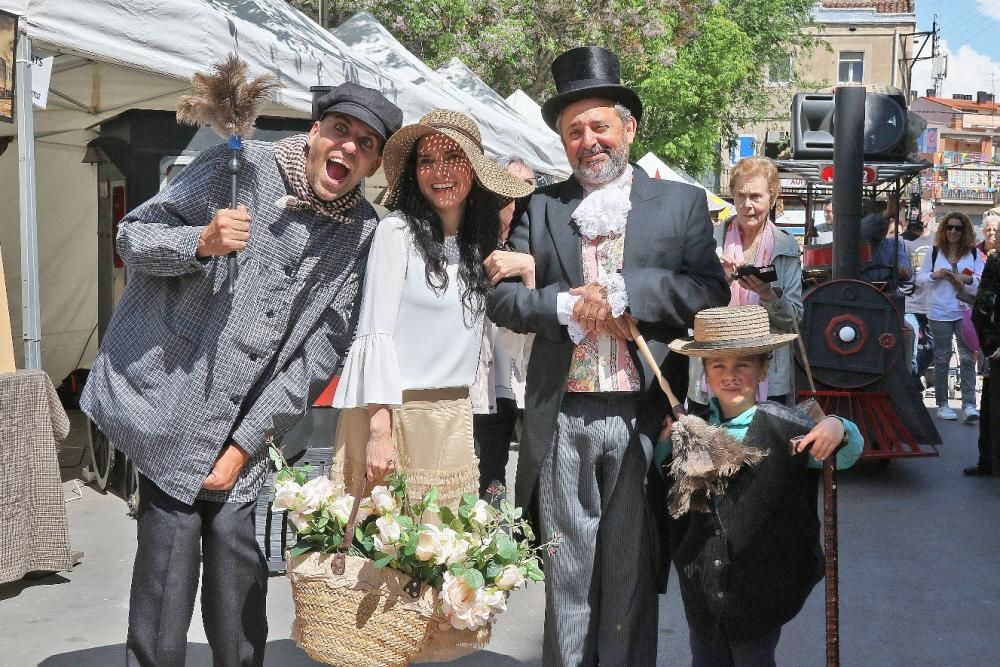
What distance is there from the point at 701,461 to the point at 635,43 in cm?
1631

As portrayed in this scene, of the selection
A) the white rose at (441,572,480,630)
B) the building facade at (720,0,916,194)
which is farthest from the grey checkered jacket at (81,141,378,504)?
the building facade at (720,0,916,194)

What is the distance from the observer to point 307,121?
294 inches

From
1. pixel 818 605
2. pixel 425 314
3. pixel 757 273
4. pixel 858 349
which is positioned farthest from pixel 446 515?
pixel 858 349

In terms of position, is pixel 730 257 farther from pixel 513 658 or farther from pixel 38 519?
pixel 38 519

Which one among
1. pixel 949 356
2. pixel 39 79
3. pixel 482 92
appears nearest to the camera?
pixel 39 79

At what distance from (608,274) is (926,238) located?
49.3 feet

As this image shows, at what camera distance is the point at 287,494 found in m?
3.08

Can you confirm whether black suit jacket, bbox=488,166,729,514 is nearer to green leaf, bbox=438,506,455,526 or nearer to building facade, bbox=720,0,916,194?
green leaf, bbox=438,506,455,526

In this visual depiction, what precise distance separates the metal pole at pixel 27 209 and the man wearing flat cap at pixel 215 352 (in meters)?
Answer: 2.46

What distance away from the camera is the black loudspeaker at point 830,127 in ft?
30.2

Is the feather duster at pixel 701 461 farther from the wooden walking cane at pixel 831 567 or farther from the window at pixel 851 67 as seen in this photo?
the window at pixel 851 67

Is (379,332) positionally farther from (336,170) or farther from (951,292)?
(951,292)

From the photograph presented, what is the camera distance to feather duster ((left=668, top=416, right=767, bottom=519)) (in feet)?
10.1

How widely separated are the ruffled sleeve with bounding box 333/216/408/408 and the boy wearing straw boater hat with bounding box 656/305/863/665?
783mm
